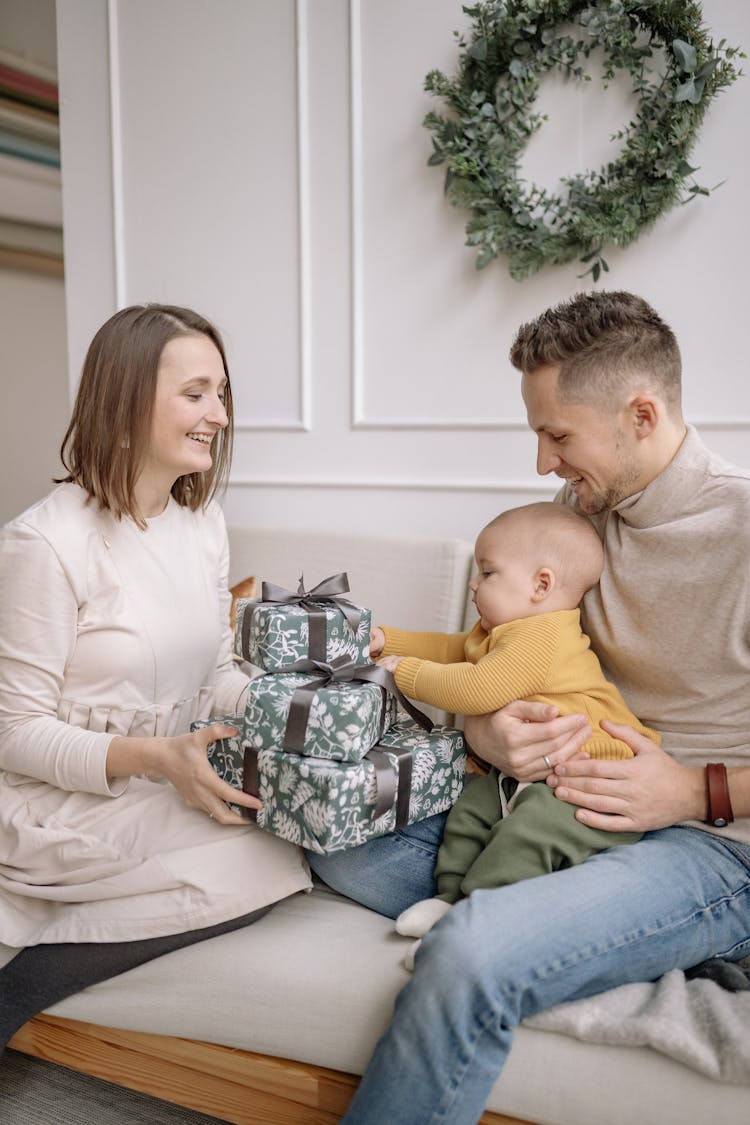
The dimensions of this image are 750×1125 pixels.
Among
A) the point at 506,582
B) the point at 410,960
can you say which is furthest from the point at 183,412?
the point at 410,960

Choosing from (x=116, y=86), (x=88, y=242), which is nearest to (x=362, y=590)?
(x=88, y=242)

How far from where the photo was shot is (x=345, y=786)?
135 cm

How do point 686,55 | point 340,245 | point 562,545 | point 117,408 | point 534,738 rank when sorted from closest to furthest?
point 534,738, point 562,545, point 117,408, point 686,55, point 340,245

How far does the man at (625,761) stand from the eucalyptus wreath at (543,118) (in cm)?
63

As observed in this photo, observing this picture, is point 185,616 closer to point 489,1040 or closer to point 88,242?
point 489,1040

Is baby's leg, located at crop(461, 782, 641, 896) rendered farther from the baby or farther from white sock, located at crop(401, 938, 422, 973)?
white sock, located at crop(401, 938, 422, 973)

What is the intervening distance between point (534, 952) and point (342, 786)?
1.11 feet

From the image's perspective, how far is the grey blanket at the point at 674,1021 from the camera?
1150 mm

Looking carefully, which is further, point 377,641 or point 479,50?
point 479,50

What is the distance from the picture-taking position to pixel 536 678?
1481 mm

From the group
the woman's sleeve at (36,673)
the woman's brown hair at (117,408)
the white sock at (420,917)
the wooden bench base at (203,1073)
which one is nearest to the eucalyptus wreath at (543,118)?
the woman's brown hair at (117,408)

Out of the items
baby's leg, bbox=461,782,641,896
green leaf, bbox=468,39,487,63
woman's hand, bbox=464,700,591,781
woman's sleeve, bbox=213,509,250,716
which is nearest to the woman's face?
woman's sleeve, bbox=213,509,250,716

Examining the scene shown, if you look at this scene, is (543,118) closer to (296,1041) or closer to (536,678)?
(536,678)

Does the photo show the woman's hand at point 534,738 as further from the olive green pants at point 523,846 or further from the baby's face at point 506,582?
the baby's face at point 506,582
